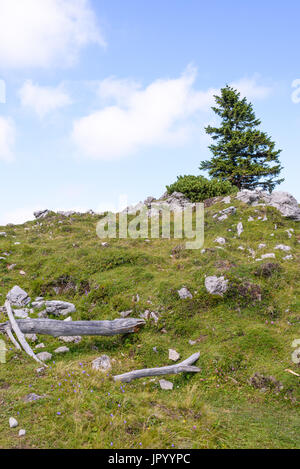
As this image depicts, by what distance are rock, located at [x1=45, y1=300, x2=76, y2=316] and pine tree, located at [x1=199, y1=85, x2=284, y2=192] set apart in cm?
2276

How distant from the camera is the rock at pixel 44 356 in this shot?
795 cm

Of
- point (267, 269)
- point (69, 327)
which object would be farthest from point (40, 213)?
point (267, 269)

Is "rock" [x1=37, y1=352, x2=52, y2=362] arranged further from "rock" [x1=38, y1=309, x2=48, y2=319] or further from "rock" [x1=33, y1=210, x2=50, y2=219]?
"rock" [x1=33, y1=210, x2=50, y2=219]

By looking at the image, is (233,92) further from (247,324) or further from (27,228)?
(247,324)

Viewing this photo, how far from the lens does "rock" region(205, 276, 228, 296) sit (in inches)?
399

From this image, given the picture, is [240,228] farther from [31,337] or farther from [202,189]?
[31,337]

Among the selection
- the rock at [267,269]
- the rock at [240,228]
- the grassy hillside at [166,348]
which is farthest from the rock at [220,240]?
the rock at [267,269]

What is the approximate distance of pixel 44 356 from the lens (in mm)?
8047

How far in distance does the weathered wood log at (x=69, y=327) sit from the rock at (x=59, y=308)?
74.5 inches

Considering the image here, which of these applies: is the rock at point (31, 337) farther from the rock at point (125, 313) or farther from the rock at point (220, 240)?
the rock at point (220, 240)

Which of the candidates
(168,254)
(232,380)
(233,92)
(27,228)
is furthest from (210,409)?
(233,92)

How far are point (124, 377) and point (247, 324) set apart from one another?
13.8 ft

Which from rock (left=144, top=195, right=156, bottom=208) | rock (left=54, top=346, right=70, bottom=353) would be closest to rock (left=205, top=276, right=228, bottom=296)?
rock (left=54, top=346, right=70, bottom=353)

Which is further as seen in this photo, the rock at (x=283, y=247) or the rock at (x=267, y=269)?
the rock at (x=283, y=247)
